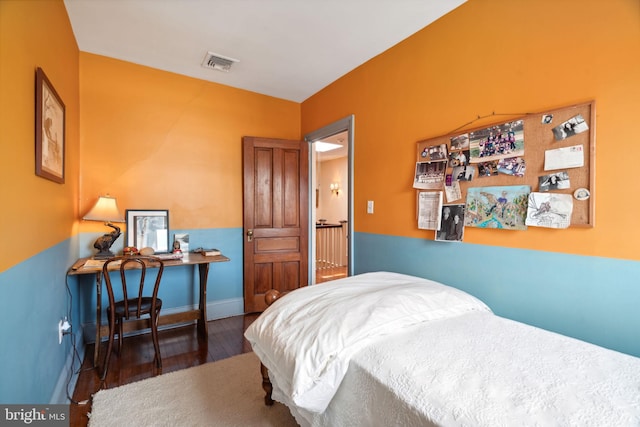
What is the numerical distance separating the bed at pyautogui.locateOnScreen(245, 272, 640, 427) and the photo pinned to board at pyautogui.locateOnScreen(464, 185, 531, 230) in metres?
0.54

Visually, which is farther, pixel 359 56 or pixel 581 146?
pixel 359 56

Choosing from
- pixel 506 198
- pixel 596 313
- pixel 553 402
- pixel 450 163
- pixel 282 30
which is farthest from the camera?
pixel 282 30

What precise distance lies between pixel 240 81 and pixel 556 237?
324 centimetres

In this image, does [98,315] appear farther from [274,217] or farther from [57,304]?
[274,217]

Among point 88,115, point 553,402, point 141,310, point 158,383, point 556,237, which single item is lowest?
point 158,383

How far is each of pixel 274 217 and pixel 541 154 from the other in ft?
9.03

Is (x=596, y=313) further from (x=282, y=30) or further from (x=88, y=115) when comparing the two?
(x=88, y=115)

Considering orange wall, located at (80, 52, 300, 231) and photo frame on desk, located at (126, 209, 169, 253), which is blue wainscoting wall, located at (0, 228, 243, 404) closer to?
photo frame on desk, located at (126, 209, 169, 253)

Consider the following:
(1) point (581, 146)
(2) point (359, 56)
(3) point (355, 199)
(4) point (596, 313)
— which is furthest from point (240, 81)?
(4) point (596, 313)

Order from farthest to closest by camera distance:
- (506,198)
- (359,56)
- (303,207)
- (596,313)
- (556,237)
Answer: (303,207)
(359,56)
(506,198)
(556,237)
(596,313)

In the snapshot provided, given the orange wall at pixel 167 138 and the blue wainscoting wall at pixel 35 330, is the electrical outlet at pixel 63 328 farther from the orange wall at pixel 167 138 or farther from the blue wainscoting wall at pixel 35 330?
the orange wall at pixel 167 138

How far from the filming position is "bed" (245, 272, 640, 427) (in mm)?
873

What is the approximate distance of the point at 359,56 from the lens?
9.25 feet

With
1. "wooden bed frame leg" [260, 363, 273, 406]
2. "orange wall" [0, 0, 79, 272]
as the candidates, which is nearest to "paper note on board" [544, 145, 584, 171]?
"wooden bed frame leg" [260, 363, 273, 406]
